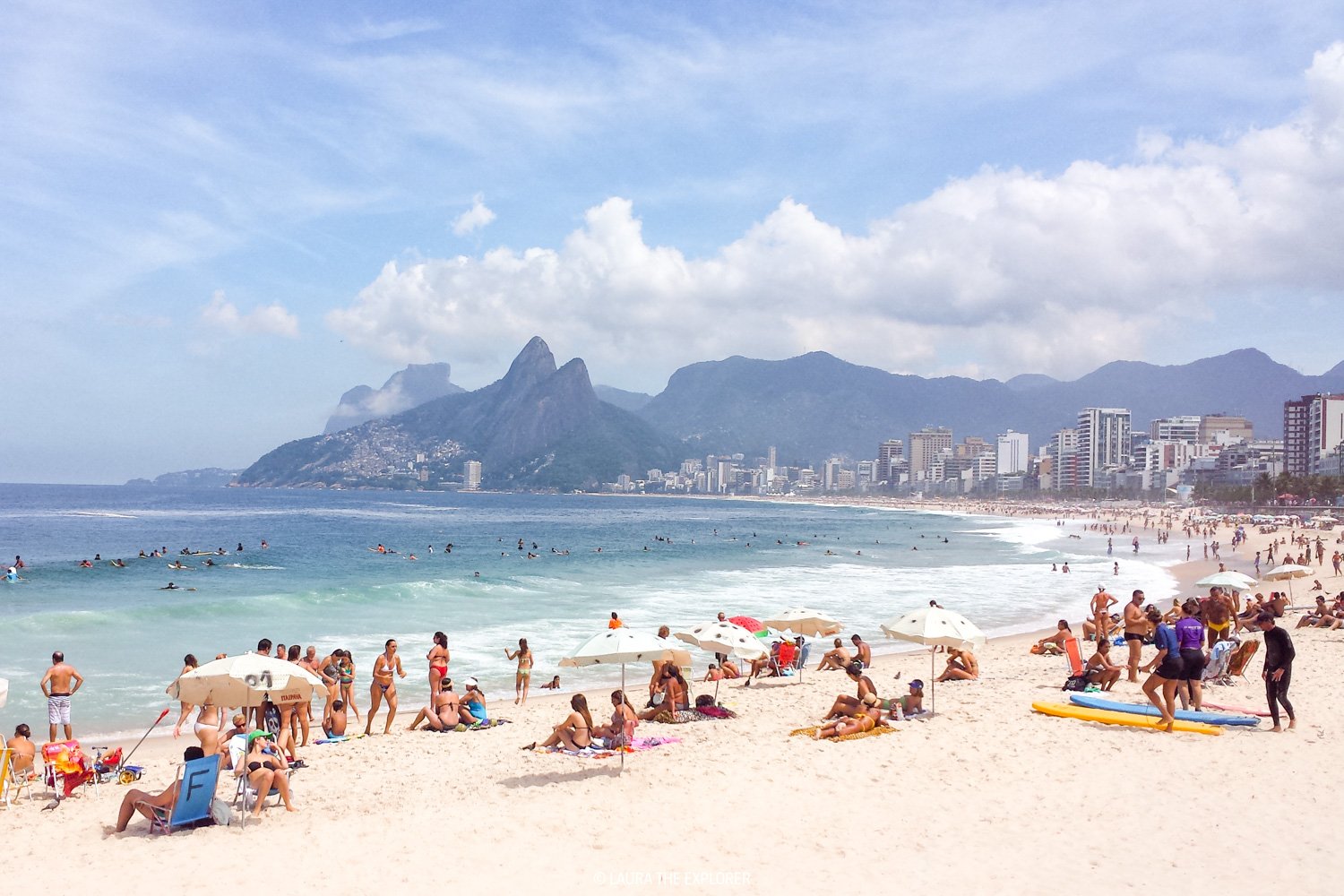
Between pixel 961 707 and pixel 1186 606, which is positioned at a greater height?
pixel 1186 606

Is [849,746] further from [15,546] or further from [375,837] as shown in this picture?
[15,546]

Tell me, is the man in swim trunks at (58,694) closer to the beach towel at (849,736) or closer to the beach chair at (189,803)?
the beach chair at (189,803)

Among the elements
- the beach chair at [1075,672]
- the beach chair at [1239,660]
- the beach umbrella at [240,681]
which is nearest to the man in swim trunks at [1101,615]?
the beach chair at [1239,660]

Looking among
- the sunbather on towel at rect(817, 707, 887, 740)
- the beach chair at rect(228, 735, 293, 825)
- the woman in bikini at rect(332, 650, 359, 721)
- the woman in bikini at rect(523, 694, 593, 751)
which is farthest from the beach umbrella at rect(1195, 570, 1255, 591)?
the beach chair at rect(228, 735, 293, 825)

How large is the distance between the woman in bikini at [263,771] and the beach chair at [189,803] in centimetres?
26

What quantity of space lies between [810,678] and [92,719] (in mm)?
11015

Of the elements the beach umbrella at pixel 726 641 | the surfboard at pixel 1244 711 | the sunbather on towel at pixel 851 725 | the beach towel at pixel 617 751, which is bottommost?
the beach towel at pixel 617 751

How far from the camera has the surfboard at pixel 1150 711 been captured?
32.4 feet

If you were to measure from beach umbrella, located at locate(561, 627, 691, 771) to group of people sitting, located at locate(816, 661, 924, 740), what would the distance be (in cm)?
226

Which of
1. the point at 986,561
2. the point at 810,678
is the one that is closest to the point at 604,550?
the point at 986,561

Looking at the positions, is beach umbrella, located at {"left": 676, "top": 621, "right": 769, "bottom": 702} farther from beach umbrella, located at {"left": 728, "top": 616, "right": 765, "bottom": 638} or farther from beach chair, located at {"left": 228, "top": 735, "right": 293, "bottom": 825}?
beach chair, located at {"left": 228, "top": 735, "right": 293, "bottom": 825}

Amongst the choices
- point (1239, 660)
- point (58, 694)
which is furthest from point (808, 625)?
point (58, 694)

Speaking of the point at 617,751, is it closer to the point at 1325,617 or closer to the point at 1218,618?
the point at 1218,618

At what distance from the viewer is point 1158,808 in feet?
24.2
